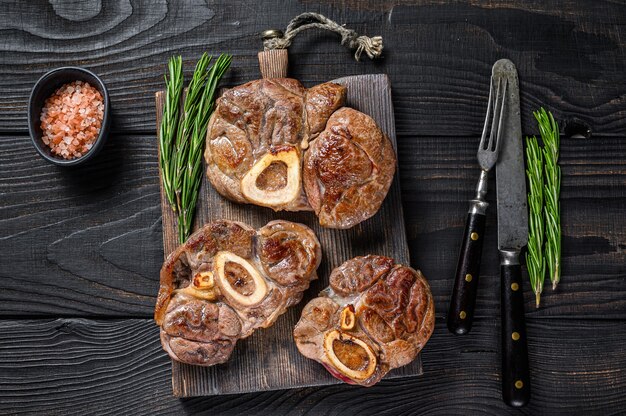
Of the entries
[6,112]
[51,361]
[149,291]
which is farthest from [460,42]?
[51,361]

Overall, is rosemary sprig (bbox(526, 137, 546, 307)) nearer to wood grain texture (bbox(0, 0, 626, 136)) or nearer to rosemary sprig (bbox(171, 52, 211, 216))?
wood grain texture (bbox(0, 0, 626, 136))

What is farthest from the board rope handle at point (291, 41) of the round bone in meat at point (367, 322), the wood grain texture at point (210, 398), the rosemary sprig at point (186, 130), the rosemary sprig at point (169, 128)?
the wood grain texture at point (210, 398)

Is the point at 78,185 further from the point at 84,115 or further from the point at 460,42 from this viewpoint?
the point at 460,42

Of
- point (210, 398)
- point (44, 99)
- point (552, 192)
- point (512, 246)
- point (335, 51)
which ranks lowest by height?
point (210, 398)

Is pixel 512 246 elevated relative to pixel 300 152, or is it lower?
lower

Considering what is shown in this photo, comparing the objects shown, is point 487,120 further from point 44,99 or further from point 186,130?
point 44,99

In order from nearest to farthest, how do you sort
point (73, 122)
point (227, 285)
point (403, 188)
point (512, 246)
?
point (227, 285) → point (73, 122) → point (512, 246) → point (403, 188)

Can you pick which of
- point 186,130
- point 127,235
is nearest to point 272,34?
point 186,130
